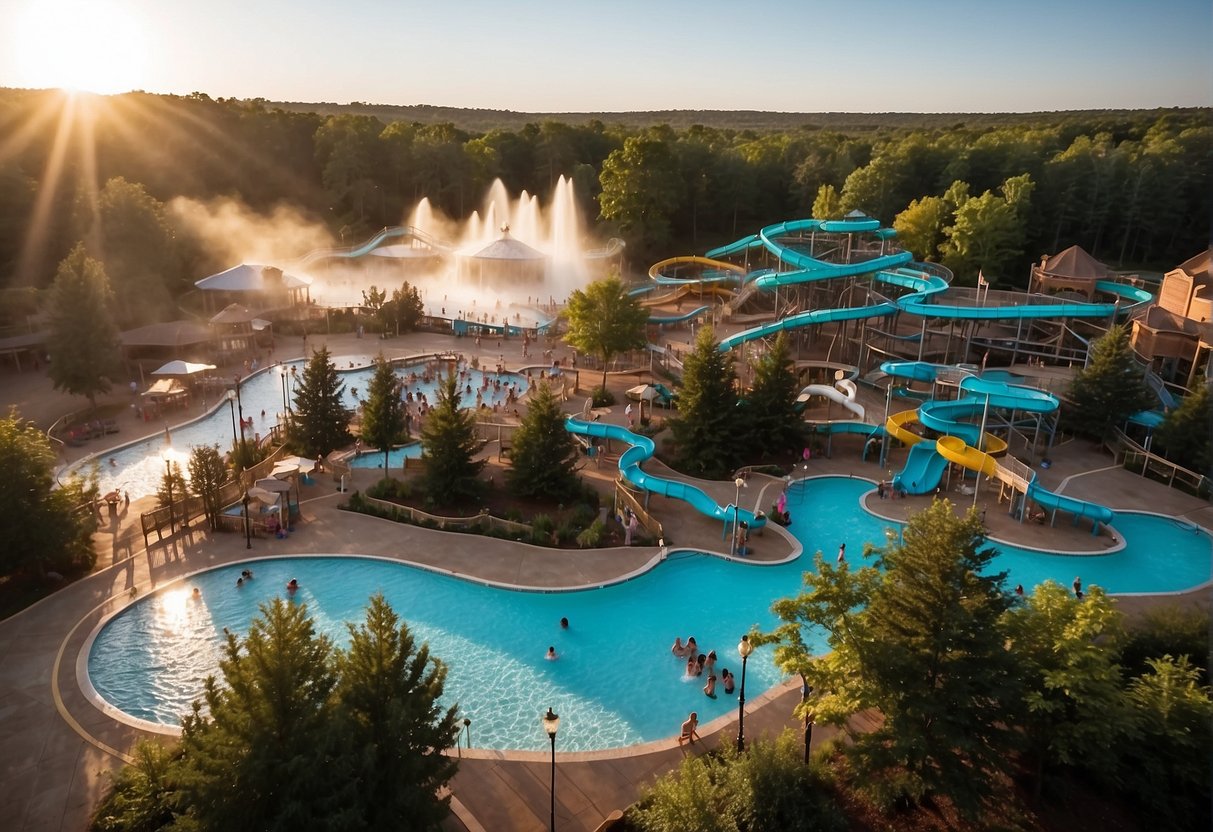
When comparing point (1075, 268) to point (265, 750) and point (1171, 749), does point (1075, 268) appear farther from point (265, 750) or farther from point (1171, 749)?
point (265, 750)

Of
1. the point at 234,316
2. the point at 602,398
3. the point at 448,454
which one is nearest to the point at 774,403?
the point at 602,398

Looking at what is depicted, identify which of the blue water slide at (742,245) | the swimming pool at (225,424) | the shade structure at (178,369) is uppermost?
the blue water slide at (742,245)

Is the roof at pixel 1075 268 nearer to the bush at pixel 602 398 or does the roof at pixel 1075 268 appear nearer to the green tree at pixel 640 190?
the bush at pixel 602 398

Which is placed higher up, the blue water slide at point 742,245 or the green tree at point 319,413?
the blue water slide at point 742,245

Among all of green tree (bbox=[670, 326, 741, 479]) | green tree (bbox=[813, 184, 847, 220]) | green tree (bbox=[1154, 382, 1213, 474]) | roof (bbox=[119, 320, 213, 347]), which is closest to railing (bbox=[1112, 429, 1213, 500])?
green tree (bbox=[1154, 382, 1213, 474])

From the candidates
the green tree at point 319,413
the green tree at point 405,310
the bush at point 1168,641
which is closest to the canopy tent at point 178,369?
the green tree at point 319,413

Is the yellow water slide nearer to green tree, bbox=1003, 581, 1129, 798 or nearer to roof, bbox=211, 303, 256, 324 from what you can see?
roof, bbox=211, 303, 256, 324

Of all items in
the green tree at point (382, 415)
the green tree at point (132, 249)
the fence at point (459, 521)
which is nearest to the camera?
the fence at point (459, 521)
